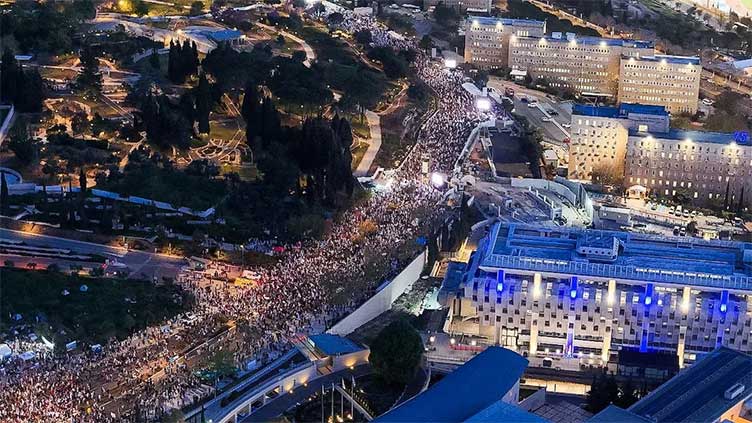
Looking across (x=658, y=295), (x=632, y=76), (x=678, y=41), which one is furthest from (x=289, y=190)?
(x=678, y=41)

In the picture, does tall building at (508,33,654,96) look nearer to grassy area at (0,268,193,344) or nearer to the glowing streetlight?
the glowing streetlight

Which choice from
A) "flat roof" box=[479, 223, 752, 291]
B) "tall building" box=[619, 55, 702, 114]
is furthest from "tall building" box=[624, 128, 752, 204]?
"tall building" box=[619, 55, 702, 114]

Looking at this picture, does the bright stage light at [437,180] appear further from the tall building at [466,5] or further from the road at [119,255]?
the tall building at [466,5]

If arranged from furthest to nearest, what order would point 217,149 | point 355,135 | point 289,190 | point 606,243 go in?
1. point 355,135
2. point 217,149
3. point 289,190
4. point 606,243

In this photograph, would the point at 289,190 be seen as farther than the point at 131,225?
Yes

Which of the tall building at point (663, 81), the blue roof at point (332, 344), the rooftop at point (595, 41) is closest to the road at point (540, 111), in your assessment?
the rooftop at point (595, 41)

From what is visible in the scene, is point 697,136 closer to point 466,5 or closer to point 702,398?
point 702,398

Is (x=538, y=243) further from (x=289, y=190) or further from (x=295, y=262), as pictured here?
(x=289, y=190)

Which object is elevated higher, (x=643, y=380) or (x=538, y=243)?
(x=538, y=243)
